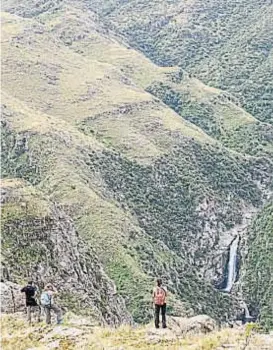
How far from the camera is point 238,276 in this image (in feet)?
516

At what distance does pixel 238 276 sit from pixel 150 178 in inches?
1123

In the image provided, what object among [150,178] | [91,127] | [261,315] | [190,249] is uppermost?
[91,127]

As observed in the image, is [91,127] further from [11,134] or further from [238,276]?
[238,276]

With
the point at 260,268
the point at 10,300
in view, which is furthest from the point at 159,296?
the point at 260,268

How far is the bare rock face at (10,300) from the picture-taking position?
39.9m

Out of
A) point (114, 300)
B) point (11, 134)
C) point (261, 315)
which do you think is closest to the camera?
point (114, 300)

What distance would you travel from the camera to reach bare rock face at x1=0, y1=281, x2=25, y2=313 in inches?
1570

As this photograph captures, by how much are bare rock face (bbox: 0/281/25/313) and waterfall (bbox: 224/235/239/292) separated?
114485 mm

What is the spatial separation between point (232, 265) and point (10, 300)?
124 metres

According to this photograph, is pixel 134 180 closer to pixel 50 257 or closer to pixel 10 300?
pixel 50 257

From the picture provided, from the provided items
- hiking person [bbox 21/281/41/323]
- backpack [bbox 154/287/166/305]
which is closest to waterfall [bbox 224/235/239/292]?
hiking person [bbox 21/281/41/323]

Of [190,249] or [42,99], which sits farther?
[42,99]

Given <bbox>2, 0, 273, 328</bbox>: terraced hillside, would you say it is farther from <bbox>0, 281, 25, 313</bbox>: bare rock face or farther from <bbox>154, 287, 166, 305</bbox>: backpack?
<bbox>154, 287, 166, 305</bbox>: backpack

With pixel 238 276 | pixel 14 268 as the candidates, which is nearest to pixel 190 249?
pixel 238 276
